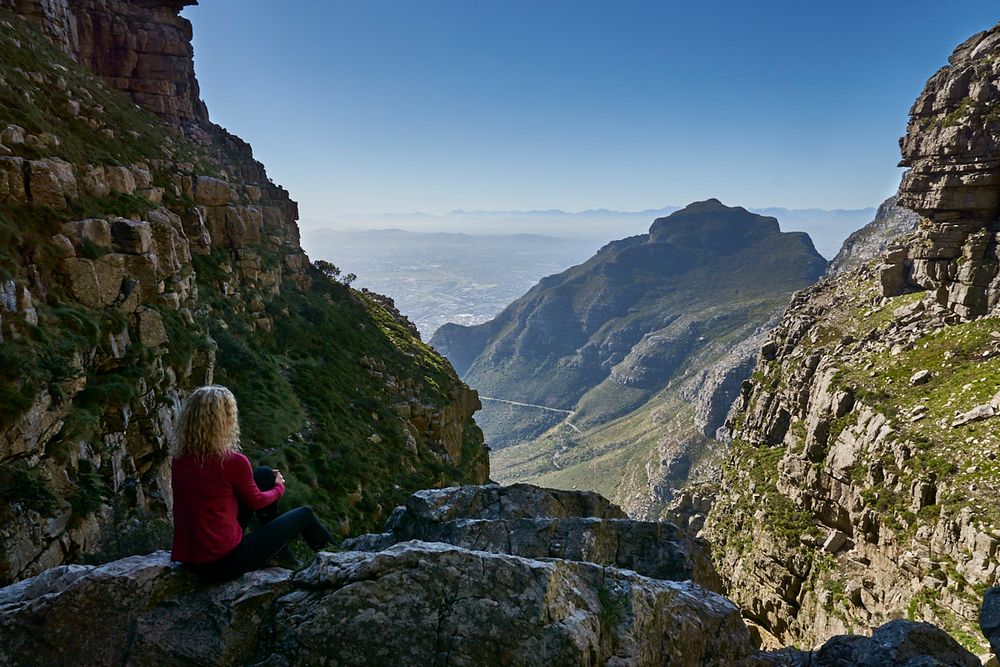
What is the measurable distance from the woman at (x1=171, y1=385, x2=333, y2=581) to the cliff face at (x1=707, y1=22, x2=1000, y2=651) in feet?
96.1

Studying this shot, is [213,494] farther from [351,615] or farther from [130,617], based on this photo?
[351,615]

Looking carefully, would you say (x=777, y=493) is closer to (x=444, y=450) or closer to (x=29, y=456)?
(x=444, y=450)

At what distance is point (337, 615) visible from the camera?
18.4 feet

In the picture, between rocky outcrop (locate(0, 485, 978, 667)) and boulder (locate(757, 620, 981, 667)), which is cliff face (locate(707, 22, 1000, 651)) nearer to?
boulder (locate(757, 620, 981, 667))

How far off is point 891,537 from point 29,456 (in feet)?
124

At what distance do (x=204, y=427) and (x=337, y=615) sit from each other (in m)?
2.58

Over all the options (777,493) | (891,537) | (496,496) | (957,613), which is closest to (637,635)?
(496,496)

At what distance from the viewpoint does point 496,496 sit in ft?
37.1

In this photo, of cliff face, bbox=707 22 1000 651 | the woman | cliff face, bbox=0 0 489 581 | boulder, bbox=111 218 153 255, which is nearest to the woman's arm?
the woman

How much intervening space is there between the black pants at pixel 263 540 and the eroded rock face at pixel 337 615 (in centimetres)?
17

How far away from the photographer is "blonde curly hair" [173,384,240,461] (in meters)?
5.88

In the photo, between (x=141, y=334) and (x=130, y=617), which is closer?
(x=130, y=617)

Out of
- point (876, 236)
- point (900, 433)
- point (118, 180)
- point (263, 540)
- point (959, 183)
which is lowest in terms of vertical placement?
point (900, 433)

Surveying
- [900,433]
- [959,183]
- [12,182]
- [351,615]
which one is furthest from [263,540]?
[959,183]
